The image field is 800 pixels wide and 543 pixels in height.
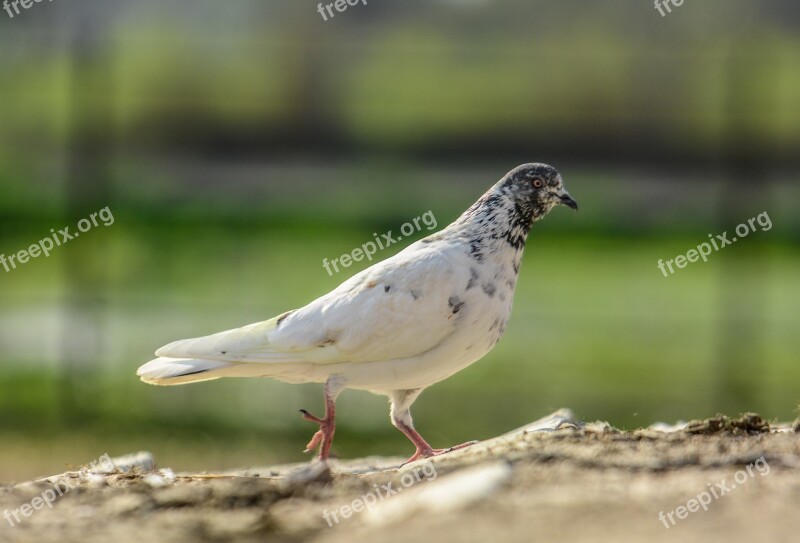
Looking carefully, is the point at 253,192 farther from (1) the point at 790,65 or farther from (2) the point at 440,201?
(1) the point at 790,65

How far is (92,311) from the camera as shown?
12.8 metres

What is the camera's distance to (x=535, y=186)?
22.0ft

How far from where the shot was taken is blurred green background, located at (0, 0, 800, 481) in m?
11.9

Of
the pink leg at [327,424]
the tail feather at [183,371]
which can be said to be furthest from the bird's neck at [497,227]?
the tail feather at [183,371]

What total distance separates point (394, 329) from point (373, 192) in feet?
48.1

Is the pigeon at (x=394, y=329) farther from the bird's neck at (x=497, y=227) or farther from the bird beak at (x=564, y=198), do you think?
the bird beak at (x=564, y=198)

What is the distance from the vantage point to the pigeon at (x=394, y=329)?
6141mm

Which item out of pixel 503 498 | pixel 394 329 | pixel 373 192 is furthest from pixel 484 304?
pixel 373 192

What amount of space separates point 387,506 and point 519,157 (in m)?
18.1

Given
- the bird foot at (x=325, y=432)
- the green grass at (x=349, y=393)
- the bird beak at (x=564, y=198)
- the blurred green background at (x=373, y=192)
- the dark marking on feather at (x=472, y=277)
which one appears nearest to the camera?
the bird foot at (x=325, y=432)

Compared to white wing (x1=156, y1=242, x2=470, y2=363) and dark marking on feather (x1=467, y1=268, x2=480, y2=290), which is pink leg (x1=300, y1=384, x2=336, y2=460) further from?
dark marking on feather (x1=467, y1=268, x2=480, y2=290)

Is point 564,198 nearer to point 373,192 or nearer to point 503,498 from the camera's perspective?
point 503,498

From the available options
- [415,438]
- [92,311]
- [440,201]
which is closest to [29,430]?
[92,311]

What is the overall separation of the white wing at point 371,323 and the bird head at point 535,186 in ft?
2.06
